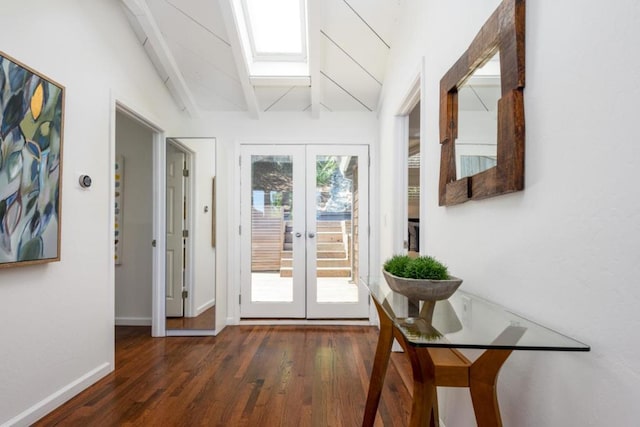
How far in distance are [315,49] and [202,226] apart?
188 centimetres

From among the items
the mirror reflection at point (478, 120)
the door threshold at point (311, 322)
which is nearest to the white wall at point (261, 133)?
the door threshold at point (311, 322)

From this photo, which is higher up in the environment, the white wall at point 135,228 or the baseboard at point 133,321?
the white wall at point 135,228

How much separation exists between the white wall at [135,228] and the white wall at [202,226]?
0.57 meters

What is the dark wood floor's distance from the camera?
1.94 meters

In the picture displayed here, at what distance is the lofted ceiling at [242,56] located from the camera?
275 centimetres

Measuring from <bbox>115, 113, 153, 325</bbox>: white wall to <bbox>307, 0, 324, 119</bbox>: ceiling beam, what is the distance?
5.58 ft

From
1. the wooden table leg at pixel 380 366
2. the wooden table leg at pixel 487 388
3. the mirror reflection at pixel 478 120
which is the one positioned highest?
the mirror reflection at pixel 478 120

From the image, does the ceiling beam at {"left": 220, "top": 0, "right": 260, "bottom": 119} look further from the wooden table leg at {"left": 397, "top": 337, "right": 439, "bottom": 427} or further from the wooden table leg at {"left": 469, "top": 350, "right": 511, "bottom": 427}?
the wooden table leg at {"left": 469, "top": 350, "right": 511, "bottom": 427}

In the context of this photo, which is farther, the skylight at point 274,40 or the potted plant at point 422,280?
the skylight at point 274,40

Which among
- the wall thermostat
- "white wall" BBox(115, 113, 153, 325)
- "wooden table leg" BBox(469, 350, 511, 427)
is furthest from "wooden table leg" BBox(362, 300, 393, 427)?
"white wall" BBox(115, 113, 153, 325)

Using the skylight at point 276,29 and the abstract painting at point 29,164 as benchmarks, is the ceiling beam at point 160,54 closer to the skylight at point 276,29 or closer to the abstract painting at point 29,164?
the skylight at point 276,29

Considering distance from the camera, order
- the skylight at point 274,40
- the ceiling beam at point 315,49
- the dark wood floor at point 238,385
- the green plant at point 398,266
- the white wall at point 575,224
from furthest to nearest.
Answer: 1. the skylight at point 274,40
2. the ceiling beam at point 315,49
3. the dark wood floor at point 238,385
4. the green plant at point 398,266
5. the white wall at point 575,224

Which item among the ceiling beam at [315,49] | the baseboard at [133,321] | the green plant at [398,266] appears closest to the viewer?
the green plant at [398,266]

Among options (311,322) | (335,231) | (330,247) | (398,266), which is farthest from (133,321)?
(398,266)
